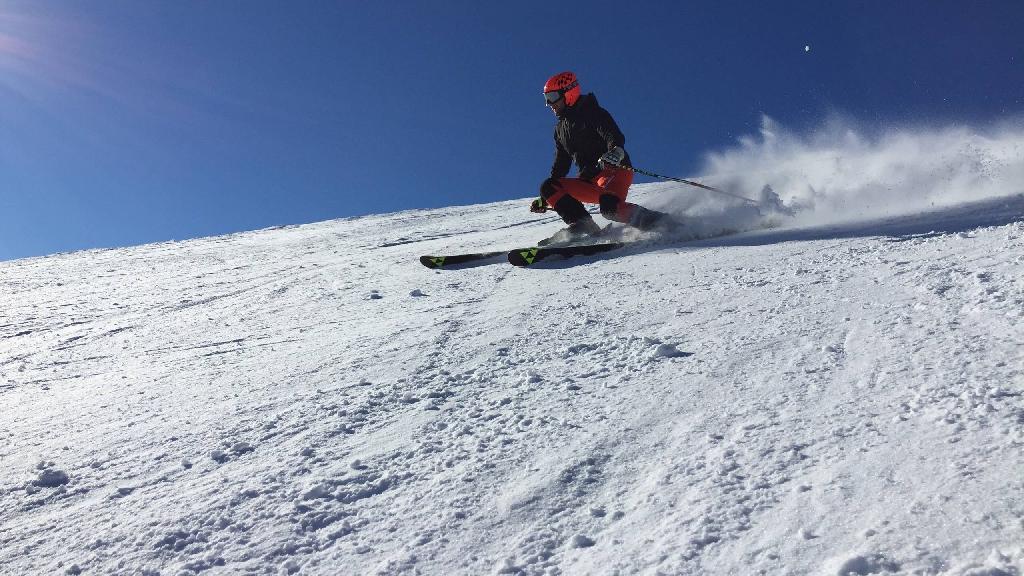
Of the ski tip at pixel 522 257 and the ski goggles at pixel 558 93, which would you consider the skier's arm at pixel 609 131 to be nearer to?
the ski goggles at pixel 558 93

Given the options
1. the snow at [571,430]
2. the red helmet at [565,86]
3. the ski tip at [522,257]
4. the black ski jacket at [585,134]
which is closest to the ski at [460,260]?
the ski tip at [522,257]

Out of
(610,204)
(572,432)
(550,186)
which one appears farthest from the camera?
(550,186)

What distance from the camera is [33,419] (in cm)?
365

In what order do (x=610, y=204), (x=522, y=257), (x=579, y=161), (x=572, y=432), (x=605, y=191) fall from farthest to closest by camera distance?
(x=579, y=161) → (x=605, y=191) → (x=610, y=204) → (x=522, y=257) → (x=572, y=432)

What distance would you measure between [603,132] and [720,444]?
251 inches

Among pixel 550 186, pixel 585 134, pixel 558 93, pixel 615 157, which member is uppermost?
pixel 558 93

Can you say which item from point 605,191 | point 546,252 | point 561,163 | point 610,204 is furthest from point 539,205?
point 546,252

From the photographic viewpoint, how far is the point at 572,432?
275 centimetres

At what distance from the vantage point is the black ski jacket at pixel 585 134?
8.39 meters

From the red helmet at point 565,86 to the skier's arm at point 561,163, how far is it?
0.50 m

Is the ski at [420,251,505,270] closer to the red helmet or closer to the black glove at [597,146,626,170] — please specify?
the black glove at [597,146,626,170]

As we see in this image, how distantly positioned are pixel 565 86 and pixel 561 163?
37.7 inches

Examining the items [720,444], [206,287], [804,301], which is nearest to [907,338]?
[804,301]

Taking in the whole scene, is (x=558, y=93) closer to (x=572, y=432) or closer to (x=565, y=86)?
(x=565, y=86)
